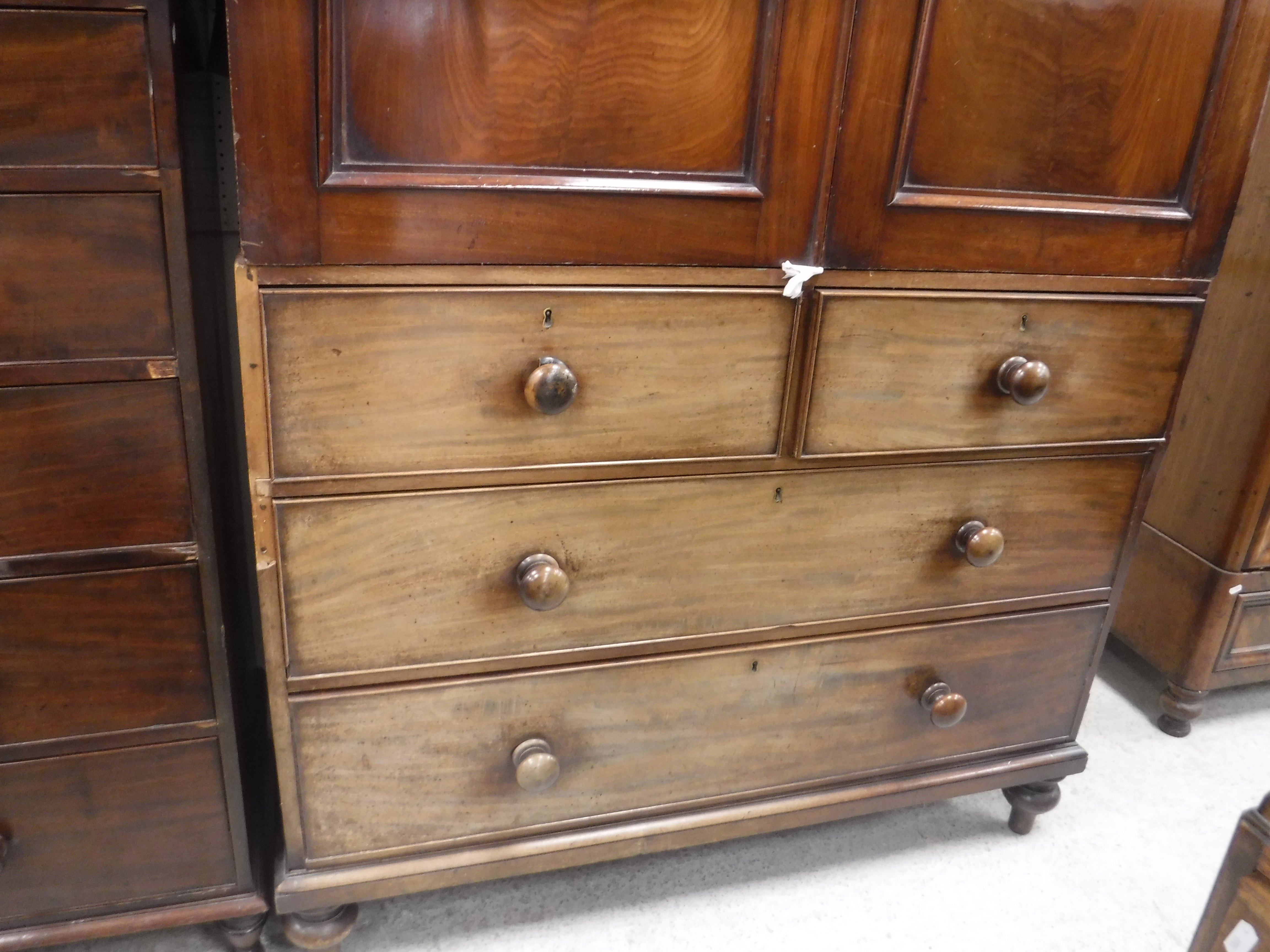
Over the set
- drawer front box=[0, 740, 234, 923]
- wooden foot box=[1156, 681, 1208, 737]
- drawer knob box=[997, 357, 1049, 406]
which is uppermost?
drawer knob box=[997, 357, 1049, 406]

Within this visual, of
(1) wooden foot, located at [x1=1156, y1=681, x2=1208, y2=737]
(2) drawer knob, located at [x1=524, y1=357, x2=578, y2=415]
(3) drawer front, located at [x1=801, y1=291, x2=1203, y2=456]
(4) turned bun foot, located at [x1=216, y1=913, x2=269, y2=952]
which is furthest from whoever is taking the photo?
(1) wooden foot, located at [x1=1156, y1=681, x2=1208, y2=737]

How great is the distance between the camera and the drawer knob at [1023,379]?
3.09 ft

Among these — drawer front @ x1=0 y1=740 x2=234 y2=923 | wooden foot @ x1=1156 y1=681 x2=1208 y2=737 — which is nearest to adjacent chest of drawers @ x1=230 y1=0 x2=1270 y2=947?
drawer front @ x1=0 y1=740 x2=234 y2=923

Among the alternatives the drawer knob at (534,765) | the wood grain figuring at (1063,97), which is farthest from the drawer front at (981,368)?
the drawer knob at (534,765)

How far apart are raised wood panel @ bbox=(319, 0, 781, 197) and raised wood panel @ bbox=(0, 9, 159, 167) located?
16 cm

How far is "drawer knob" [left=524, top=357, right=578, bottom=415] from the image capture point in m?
0.79

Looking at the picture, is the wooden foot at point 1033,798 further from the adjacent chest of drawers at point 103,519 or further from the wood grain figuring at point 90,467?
the wood grain figuring at point 90,467

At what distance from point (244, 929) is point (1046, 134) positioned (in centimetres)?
123

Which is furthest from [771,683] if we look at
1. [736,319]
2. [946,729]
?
[736,319]

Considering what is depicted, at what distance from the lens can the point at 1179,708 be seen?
5.11 feet

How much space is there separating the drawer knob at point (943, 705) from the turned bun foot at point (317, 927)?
0.73m

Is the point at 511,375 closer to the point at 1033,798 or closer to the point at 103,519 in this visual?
the point at 103,519

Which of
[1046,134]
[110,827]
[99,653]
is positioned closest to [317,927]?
[110,827]

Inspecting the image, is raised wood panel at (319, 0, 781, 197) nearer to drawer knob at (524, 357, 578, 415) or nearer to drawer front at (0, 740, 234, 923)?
drawer knob at (524, 357, 578, 415)
